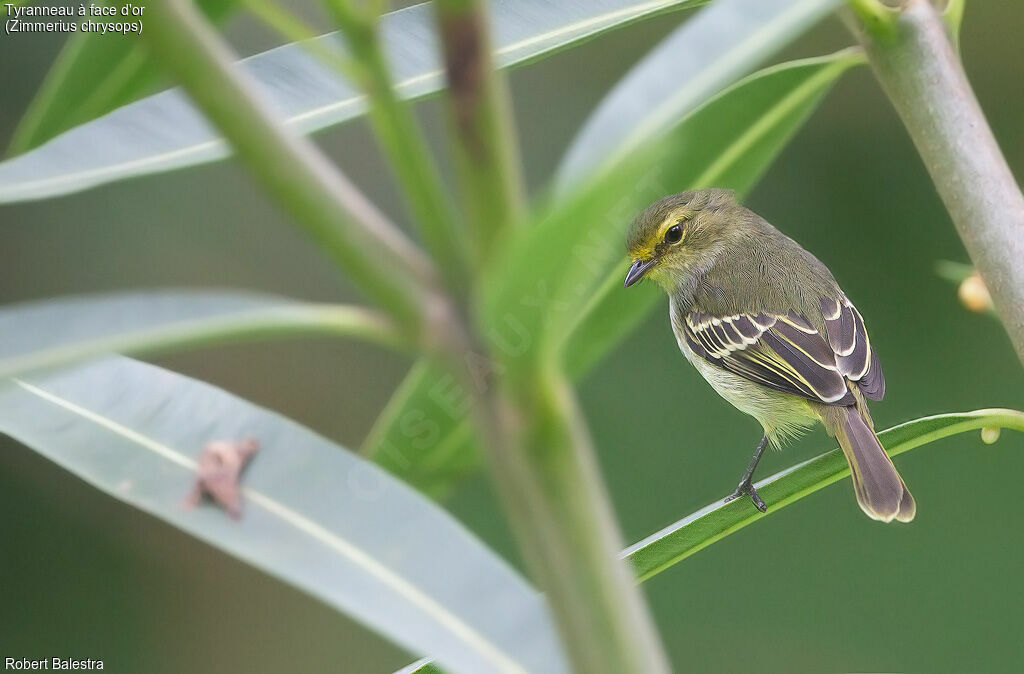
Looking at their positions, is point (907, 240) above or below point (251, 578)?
above

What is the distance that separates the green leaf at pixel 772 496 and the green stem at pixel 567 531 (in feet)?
1.36

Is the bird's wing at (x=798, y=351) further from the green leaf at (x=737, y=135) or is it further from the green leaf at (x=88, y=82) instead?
the green leaf at (x=88, y=82)

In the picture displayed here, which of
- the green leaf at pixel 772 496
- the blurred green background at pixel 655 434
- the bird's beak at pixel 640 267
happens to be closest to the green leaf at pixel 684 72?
the green leaf at pixel 772 496

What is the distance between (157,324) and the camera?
430mm

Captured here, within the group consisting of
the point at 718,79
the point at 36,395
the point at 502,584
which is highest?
the point at 36,395

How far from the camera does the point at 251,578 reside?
3879mm

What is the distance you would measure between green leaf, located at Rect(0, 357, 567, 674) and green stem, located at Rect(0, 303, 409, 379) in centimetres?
15

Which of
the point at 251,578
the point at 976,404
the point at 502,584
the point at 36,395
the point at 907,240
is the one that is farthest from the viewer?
the point at 251,578

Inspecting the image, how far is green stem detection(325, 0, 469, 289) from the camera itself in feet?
1.32

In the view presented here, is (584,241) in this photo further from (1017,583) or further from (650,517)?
(1017,583)

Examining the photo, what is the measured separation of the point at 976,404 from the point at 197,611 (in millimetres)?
2669

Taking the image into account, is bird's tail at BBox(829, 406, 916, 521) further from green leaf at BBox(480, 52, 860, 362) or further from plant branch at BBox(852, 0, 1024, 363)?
green leaf at BBox(480, 52, 860, 362)

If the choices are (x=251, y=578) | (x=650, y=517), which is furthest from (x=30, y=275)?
(x=650, y=517)

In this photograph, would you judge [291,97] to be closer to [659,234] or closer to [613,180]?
[613,180]
